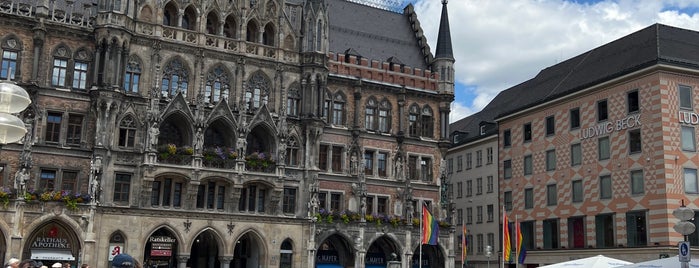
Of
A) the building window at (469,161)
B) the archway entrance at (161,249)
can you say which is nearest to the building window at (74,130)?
the archway entrance at (161,249)

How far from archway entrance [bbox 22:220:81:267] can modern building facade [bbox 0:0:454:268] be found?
0.07 m

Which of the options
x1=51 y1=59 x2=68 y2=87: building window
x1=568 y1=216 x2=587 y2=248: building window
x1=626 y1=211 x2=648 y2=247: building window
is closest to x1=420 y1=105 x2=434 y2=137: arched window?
x1=568 y1=216 x2=587 y2=248: building window

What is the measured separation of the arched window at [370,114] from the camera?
53250mm

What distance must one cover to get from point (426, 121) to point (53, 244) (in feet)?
88.1

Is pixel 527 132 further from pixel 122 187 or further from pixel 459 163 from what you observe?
pixel 122 187

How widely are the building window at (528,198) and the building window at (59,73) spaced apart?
32471 millimetres

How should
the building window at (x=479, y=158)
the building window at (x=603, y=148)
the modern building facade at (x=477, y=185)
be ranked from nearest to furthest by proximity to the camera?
the building window at (x=603, y=148) → the modern building facade at (x=477, y=185) → the building window at (x=479, y=158)

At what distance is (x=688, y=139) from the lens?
44594 mm

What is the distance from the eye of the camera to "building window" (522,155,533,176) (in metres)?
55.5

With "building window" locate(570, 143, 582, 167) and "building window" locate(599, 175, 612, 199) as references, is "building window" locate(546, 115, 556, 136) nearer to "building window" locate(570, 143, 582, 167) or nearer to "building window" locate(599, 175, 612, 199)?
"building window" locate(570, 143, 582, 167)

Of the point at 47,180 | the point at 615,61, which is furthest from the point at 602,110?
the point at 47,180

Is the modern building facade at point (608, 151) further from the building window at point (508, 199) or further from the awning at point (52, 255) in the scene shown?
the awning at point (52, 255)

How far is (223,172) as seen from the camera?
45.5 m

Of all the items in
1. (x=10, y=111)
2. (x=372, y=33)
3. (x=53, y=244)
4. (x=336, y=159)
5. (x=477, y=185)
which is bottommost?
(x=53, y=244)
